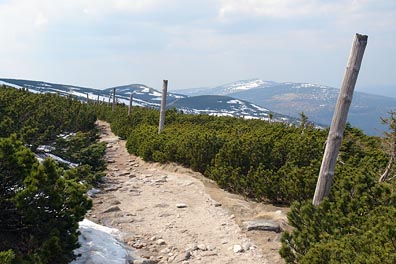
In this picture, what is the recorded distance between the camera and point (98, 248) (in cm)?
518

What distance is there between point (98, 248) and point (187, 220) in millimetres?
2597

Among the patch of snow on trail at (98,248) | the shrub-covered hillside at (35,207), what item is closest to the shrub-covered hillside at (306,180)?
the patch of snow on trail at (98,248)

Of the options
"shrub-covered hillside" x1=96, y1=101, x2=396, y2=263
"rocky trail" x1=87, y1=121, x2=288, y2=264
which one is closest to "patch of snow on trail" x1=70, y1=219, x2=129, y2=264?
"rocky trail" x1=87, y1=121, x2=288, y2=264

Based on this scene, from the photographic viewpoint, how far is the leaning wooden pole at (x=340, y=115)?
5.68 metres

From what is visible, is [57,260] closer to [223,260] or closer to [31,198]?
[31,198]

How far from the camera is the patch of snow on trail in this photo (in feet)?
15.9

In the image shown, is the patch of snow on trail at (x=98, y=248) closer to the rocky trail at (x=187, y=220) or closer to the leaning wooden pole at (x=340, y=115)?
the rocky trail at (x=187, y=220)

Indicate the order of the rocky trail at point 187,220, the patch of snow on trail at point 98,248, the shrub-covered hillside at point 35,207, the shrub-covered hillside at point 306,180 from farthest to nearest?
the rocky trail at point 187,220, the patch of snow on trail at point 98,248, the shrub-covered hillside at point 35,207, the shrub-covered hillside at point 306,180

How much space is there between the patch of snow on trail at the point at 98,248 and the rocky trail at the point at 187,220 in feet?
0.94

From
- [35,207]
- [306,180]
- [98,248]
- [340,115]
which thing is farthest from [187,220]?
[35,207]

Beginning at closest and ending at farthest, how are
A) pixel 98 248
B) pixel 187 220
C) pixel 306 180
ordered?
1. pixel 98 248
2. pixel 306 180
3. pixel 187 220

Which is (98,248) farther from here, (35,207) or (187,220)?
(187,220)

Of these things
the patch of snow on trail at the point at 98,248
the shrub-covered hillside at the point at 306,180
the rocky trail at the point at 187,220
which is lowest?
the rocky trail at the point at 187,220

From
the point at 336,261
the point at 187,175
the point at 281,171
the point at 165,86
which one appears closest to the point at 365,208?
the point at 336,261
